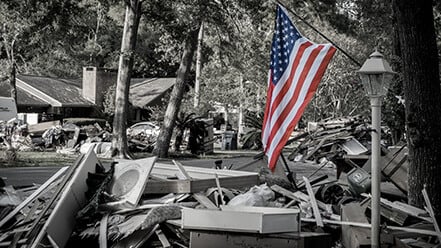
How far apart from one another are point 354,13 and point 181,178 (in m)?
20.2

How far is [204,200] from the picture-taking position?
886 cm

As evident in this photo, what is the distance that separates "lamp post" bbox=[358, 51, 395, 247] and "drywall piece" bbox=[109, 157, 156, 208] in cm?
328

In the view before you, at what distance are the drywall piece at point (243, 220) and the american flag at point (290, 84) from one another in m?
1.34

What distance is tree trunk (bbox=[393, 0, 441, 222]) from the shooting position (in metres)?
9.34

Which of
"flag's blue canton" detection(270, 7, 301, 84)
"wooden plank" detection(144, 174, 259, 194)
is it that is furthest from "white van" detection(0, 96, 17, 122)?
"flag's blue canton" detection(270, 7, 301, 84)

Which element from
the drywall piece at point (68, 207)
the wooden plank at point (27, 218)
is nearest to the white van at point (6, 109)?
the drywall piece at point (68, 207)

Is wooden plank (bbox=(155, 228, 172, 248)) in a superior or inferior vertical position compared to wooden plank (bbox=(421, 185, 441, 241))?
inferior

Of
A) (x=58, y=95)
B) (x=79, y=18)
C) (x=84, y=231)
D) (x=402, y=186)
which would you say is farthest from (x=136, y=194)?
(x=58, y=95)

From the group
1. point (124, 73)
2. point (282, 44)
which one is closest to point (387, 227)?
point (282, 44)

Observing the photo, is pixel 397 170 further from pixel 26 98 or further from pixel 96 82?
pixel 26 98

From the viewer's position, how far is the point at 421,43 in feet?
31.0

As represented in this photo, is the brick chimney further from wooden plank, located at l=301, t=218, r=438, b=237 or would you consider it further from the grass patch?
wooden plank, located at l=301, t=218, r=438, b=237

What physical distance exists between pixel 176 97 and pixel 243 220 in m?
20.6

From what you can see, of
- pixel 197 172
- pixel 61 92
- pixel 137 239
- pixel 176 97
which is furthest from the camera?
pixel 61 92
